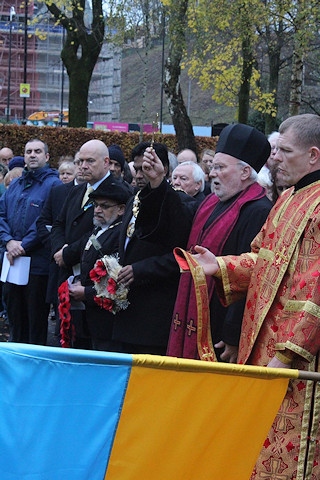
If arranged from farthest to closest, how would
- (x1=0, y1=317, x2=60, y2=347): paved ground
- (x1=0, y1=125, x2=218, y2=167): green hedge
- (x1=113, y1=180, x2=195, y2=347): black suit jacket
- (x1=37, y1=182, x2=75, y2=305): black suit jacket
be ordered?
(x1=0, y1=125, x2=218, y2=167): green hedge
(x1=0, y1=317, x2=60, y2=347): paved ground
(x1=37, y1=182, x2=75, y2=305): black suit jacket
(x1=113, y1=180, x2=195, y2=347): black suit jacket

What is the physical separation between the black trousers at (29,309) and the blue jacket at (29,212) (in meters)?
0.17

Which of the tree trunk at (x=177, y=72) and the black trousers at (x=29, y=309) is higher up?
the tree trunk at (x=177, y=72)

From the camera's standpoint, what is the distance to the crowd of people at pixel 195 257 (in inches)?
151

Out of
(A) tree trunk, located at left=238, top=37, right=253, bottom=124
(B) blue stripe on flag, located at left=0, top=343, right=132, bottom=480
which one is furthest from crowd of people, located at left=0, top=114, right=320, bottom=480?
(A) tree trunk, located at left=238, top=37, right=253, bottom=124

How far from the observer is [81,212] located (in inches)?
290

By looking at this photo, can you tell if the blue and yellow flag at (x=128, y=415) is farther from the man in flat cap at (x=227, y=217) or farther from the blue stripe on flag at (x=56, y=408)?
the man in flat cap at (x=227, y=217)

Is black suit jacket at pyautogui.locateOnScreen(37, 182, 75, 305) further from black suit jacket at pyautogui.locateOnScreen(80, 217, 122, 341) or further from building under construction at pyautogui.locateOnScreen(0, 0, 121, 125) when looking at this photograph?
building under construction at pyautogui.locateOnScreen(0, 0, 121, 125)

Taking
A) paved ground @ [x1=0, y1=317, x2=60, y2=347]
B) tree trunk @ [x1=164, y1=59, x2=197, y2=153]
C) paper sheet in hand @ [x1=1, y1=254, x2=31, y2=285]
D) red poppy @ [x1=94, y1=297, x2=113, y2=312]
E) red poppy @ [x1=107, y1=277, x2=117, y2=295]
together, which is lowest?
paved ground @ [x1=0, y1=317, x2=60, y2=347]

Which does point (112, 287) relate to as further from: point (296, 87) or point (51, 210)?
point (296, 87)

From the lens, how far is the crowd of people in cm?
385

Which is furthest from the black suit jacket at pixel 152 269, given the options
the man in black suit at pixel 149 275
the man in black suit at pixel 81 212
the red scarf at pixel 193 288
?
the man in black suit at pixel 81 212

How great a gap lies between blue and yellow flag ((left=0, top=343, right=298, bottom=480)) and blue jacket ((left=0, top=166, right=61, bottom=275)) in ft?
17.8

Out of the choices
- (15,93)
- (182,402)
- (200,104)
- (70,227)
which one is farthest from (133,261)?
→ (200,104)

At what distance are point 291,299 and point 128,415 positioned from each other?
3.57 ft
